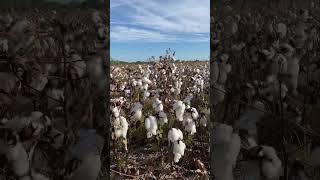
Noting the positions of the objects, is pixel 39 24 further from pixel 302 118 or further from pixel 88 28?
pixel 302 118

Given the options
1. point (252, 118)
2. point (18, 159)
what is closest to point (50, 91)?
point (18, 159)

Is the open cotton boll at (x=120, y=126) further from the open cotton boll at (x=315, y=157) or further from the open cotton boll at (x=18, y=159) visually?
the open cotton boll at (x=315, y=157)

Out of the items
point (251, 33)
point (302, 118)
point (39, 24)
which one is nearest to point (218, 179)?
point (302, 118)

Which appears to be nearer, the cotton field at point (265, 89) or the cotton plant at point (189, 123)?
the cotton field at point (265, 89)

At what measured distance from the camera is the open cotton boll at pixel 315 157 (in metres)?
1.58

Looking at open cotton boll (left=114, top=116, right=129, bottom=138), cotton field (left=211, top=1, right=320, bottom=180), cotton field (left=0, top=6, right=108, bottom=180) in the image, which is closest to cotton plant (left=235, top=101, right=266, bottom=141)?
cotton field (left=211, top=1, right=320, bottom=180)

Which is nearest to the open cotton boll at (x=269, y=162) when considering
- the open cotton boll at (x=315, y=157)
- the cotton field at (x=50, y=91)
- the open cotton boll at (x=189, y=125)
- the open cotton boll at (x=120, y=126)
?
the open cotton boll at (x=315, y=157)

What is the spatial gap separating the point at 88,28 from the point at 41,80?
0.20 m

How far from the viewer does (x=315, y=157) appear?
1589mm

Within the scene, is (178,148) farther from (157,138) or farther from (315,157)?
(315,157)

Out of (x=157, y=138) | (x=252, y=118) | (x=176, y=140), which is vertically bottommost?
(x=157, y=138)

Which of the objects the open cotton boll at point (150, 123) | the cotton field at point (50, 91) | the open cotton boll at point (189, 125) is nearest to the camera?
the cotton field at point (50, 91)

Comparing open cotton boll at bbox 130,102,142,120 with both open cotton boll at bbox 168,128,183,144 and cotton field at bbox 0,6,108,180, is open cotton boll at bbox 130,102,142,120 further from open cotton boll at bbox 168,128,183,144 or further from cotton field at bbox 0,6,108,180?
cotton field at bbox 0,6,108,180

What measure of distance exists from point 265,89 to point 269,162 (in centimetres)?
22
